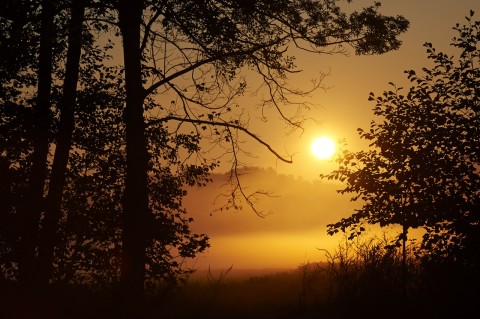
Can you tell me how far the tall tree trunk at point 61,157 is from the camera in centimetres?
1290

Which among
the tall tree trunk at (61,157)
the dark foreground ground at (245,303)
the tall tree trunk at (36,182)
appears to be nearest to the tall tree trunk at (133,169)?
the dark foreground ground at (245,303)

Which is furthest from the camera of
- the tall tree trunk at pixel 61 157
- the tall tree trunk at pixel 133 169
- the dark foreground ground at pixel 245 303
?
the tall tree trunk at pixel 61 157

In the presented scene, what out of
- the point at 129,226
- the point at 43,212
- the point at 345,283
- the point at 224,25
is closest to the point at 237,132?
the point at 224,25

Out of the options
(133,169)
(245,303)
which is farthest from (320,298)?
(133,169)

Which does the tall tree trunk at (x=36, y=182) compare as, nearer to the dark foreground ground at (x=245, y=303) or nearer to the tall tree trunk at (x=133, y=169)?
the dark foreground ground at (x=245, y=303)

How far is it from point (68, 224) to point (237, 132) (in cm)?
543

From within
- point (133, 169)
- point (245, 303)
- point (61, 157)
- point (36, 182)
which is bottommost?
point (245, 303)

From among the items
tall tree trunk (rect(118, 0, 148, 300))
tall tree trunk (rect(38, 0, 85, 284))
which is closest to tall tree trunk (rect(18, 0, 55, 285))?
tall tree trunk (rect(38, 0, 85, 284))

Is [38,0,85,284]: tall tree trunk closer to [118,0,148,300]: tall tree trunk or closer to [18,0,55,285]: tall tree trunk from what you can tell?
[18,0,55,285]: tall tree trunk

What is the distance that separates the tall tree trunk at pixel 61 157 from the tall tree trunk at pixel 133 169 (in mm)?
2160

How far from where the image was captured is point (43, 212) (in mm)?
14359

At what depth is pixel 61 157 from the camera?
1320 centimetres

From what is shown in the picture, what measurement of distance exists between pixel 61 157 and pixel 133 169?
3422mm

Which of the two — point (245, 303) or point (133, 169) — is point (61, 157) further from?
point (245, 303)
